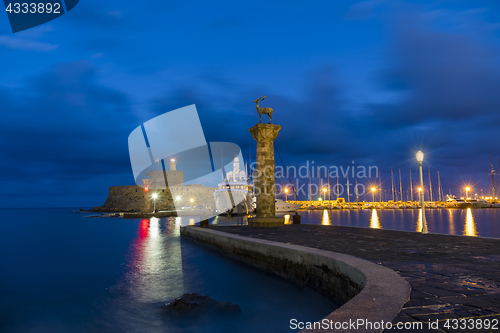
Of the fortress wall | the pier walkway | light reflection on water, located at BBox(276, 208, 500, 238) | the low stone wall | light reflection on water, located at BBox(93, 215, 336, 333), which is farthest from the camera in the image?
the fortress wall

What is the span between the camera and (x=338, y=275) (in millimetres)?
6348

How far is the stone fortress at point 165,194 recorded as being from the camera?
80.0 metres

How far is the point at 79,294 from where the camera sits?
414 inches

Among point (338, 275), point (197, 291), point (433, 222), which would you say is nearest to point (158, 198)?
point (433, 222)

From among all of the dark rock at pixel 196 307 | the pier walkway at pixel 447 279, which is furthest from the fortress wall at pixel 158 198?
the pier walkway at pixel 447 279

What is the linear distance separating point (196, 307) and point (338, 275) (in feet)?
11.3

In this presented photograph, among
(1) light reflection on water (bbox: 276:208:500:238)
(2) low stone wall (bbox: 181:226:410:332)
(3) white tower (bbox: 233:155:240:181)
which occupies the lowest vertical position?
(1) light reflection on water (bbox: 276:208:500:238)

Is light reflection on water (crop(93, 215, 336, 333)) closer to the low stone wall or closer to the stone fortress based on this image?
the low stone wall

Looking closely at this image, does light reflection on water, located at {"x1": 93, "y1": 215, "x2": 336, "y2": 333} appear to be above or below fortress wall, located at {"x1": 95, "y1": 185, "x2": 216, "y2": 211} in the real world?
below

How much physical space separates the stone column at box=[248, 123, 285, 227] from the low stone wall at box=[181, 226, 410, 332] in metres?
4.38

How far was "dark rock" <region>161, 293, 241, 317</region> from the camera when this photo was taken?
7.55 m

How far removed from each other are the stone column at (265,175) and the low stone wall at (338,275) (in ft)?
14.4

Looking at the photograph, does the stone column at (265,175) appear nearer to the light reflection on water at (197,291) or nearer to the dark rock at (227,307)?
Answer: the light reflection on water at (197,291)

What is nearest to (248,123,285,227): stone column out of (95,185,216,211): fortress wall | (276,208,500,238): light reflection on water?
(276,208,500,238): light reflection on water
